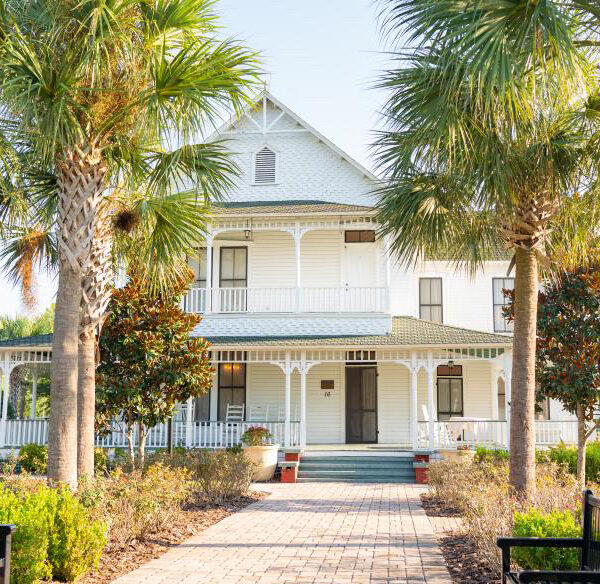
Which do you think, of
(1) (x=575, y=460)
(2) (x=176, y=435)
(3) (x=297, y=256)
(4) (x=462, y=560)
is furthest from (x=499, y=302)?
(4) (x=462, y=560)

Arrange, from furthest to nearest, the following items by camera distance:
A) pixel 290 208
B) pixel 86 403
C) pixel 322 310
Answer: pixel 322 310 → pixel 290 208 → pixel 86 403

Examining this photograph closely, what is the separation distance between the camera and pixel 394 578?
23.7 ft

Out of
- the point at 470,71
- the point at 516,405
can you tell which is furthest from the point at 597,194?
the point at 470,71

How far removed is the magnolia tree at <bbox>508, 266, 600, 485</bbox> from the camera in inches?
557

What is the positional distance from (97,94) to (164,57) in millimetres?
1002

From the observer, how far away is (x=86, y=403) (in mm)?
10008

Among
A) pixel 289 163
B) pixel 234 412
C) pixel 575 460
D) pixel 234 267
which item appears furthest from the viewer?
pixel 289 163

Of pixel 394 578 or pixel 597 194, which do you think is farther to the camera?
pixel 597 194

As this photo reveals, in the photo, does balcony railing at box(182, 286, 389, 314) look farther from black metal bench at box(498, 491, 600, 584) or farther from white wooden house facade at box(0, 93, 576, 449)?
black metal bench at box(498, 491, 600, 584)

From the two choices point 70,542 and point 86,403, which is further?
point 86,403

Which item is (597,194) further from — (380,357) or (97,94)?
(380,357)

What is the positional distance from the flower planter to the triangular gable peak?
8253 millimetres

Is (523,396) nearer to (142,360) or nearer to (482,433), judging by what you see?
(142,360)

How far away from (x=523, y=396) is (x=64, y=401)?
18.7 ft
